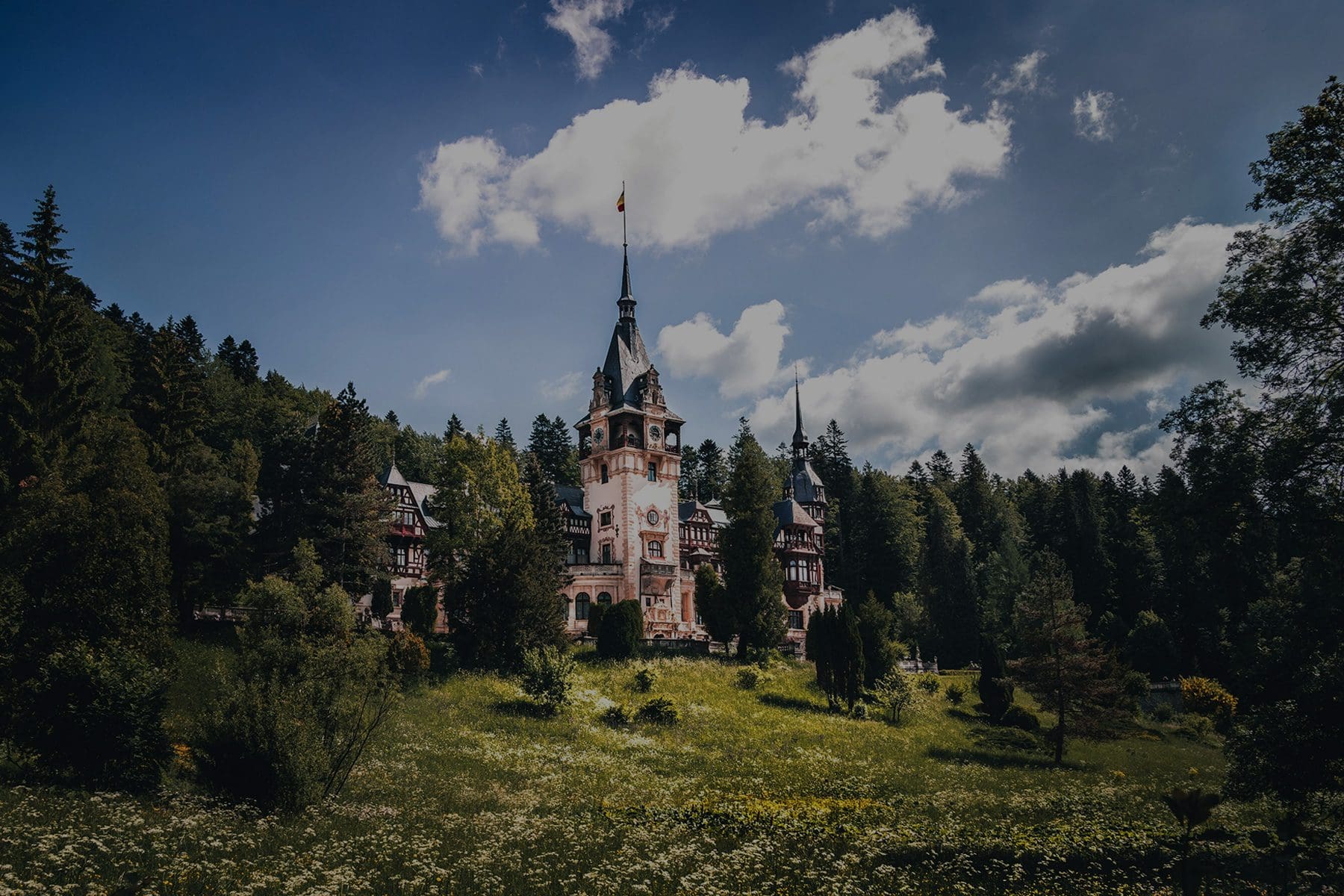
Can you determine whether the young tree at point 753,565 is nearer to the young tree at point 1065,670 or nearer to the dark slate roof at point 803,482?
the young tree at point 1065,670

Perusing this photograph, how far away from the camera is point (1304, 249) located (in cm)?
1920

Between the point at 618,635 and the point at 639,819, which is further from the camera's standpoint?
the point at 618,635

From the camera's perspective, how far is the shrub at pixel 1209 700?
50.8 meters

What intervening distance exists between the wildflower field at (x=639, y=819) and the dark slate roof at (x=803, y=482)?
147 feet

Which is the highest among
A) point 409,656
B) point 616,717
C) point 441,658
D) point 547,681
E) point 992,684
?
point 409,656

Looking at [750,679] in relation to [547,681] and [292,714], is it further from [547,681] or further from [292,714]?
[292,714]

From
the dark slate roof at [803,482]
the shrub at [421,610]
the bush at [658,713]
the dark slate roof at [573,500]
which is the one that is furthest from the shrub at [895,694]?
the dark slate roof at [803,482]

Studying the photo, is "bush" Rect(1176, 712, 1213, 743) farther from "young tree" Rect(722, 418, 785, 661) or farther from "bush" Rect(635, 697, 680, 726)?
"bush" Rect(635, 697, 680, 726)

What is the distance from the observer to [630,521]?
66.5m

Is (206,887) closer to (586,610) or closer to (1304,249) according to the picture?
(1304,249)

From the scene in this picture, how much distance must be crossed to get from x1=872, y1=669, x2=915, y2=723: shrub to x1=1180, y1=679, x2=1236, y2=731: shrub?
63.4 ft

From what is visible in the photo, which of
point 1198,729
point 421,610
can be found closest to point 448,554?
point 421,610

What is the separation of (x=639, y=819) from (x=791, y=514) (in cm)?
5783

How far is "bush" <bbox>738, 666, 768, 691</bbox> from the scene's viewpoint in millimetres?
47438
